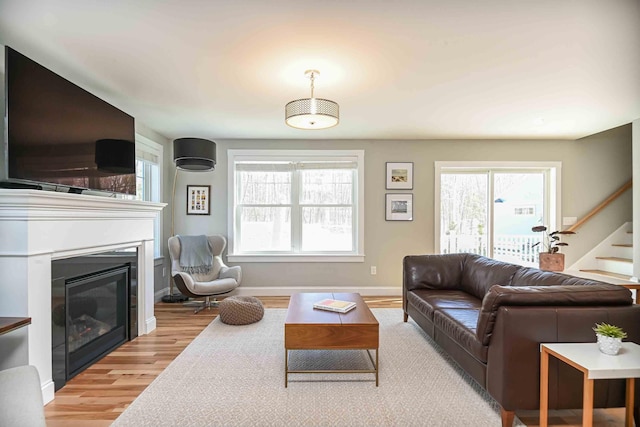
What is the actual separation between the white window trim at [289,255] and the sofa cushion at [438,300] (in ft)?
5.23

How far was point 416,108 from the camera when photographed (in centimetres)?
360

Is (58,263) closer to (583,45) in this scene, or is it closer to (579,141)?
(583,45)

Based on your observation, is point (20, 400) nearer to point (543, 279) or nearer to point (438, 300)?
point (438, 300)

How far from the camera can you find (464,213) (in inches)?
203

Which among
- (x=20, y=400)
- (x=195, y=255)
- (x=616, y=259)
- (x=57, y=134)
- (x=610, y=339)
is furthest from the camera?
(x=616, y=259)

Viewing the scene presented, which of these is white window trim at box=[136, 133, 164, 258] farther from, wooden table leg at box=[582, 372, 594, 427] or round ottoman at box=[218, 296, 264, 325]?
wooden table leg at box=[582, 372, 594, 427]

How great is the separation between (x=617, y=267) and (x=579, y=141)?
6.26ft

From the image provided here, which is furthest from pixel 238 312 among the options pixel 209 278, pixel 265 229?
pixel 265 229

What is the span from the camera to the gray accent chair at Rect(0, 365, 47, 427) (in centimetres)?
112

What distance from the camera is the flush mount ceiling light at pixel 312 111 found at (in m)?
2.47

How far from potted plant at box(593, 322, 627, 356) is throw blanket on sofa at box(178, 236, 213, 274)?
4079 millimetres

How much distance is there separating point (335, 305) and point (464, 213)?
11.1 ft

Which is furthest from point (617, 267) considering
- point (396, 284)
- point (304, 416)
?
point (304, 416)

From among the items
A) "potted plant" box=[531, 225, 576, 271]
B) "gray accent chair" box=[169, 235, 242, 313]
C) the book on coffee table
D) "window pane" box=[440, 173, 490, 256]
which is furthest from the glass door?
"gray accent chair" box=[169, 235, 242, 313]
